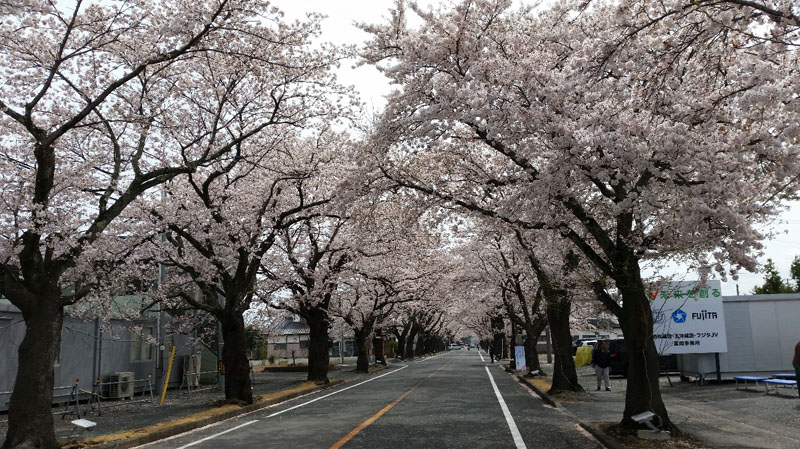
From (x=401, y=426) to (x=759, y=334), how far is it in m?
14.0

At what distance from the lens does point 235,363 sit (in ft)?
60.5

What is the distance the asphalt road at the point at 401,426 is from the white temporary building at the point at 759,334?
272 inches

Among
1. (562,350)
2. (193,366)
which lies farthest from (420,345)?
(562,350)

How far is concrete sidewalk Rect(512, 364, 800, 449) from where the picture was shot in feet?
31.5

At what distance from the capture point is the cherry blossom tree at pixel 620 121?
824 centimetres

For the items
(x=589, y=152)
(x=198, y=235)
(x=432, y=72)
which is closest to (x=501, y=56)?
(x=432, y=72)

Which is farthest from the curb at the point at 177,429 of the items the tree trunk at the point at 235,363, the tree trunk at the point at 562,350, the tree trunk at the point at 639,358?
the tree trunk at the point at 562,350

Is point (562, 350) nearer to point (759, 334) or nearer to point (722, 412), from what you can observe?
point (722, 412)

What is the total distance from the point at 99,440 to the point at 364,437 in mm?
4726

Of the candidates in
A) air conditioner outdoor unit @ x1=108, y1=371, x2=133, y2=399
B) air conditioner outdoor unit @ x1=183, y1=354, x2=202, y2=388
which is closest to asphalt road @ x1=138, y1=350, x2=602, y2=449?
air conditioner outdoor unit @ x1=108, y1=371, x2=133, y2=399

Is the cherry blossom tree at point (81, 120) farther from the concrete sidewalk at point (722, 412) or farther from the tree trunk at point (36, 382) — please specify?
the concrete sidewalk at point (722, 412)

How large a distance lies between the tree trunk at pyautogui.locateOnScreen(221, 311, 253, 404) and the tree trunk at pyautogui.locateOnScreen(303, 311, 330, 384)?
9.41 meters

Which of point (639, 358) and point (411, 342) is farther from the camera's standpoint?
point (411, 342)

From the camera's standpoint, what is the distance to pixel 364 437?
10.8 metres
